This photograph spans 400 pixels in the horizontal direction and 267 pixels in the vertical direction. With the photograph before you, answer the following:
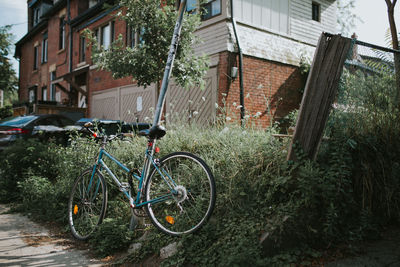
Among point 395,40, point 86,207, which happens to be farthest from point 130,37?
point 395,40

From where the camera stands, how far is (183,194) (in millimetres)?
3160

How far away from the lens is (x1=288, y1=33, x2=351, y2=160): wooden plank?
3156 millimetres

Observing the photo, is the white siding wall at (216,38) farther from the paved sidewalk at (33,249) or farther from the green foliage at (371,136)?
the paved sidewalk at (33,249)

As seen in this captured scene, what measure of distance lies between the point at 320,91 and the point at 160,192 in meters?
1.86

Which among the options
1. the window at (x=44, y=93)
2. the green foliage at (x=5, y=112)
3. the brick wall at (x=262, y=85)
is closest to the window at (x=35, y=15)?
the window at (x=44, y=93)

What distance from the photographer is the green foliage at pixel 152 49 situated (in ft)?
22.4

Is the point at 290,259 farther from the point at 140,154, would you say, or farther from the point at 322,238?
the point at 140,154

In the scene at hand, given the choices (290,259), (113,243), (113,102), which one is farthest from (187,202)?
(113,102)

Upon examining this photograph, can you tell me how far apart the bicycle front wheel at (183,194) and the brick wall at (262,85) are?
5568 millimetres

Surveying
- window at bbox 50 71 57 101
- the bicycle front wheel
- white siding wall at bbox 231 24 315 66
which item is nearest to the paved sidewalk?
the bicycle front wheel

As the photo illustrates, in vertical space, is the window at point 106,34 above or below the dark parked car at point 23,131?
above

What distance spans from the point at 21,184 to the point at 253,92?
6.87 metres

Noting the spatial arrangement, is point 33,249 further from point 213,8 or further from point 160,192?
point 213,8

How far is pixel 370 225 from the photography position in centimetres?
294
